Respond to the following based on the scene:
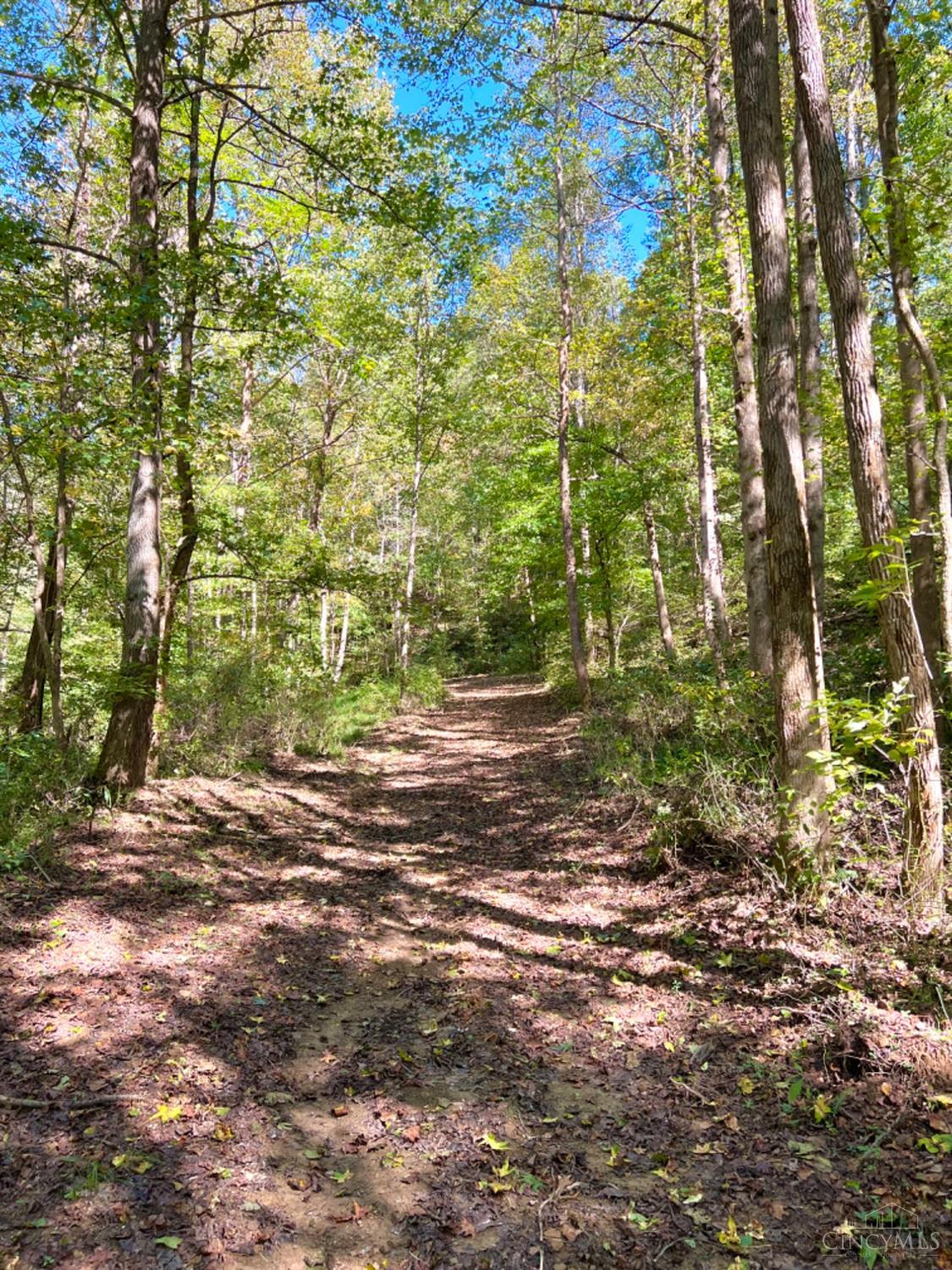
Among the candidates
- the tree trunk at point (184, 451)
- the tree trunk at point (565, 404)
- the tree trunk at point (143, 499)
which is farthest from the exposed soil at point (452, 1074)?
the tree trunk at point (565, 404)

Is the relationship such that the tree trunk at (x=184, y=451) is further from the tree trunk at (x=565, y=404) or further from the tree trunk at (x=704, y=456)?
the tree trunk at (x=565, y=404)

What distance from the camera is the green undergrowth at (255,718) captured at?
8.34 meters

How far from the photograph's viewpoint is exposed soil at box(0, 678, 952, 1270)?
7.33 ft

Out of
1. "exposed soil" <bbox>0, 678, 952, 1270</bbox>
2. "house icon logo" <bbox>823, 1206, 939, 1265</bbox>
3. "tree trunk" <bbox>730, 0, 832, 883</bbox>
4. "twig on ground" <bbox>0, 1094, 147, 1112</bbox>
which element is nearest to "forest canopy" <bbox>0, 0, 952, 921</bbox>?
"tree trunk" <bbox>730, 0, 832, 883</bbox>

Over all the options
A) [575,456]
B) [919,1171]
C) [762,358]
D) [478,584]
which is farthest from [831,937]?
[478,584]

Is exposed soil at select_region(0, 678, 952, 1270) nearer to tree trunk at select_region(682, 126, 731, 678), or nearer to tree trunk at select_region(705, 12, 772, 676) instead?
tree trunk at select_region(705, 12, 772, 676)

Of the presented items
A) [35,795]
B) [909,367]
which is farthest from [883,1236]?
[909,367]

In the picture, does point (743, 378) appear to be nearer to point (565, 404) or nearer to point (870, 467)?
point (870, 467)

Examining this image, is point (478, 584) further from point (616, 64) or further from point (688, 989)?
point (688, 989)

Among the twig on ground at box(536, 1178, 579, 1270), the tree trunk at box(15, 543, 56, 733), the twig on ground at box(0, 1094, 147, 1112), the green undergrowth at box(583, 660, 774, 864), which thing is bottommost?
the twig on ground at box(536, 1178, 579, 1270)

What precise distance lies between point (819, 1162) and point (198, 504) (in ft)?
31.3

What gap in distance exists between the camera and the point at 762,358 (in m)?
4.46

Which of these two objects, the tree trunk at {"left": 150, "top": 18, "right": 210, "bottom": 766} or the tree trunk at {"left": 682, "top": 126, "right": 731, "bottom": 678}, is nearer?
the tree trunk at {"left": 150, "top": 18, "right": 210, "bottom": 766}

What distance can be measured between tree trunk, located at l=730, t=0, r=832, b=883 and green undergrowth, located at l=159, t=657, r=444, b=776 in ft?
21.4
